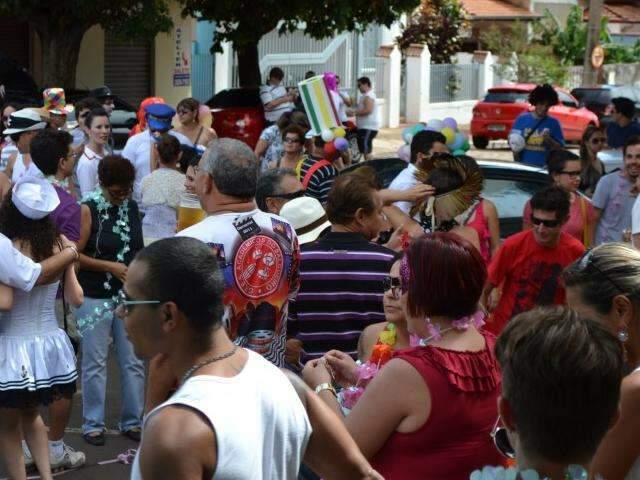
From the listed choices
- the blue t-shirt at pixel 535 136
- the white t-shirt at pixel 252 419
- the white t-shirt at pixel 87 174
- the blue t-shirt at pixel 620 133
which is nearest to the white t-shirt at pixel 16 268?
the white t-shirt at pixel 252 419

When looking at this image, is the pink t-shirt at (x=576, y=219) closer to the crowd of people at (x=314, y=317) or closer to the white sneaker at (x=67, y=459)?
the crowd of people at (x=314, y=317)

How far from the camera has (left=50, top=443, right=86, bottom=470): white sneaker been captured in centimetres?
699

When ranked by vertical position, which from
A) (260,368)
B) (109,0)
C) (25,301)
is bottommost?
(25,301)

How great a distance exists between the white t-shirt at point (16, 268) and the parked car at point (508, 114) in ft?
75.3

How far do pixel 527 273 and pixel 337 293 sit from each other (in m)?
1.76

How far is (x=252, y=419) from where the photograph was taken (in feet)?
9.79

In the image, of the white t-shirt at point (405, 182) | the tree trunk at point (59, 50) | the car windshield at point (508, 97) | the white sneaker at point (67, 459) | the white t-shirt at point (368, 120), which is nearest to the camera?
the white sneaker at point (67, 459)

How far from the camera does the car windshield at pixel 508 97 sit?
2861cm

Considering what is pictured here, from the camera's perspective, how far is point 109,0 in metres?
18.5

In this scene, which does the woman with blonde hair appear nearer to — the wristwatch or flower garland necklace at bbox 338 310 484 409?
flower garland necklace at bbox 338 310 484 409

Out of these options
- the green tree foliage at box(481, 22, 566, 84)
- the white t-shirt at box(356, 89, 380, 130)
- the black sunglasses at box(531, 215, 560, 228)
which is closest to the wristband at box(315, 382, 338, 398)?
the black sunglasses at box(531, 215, 560, 228)

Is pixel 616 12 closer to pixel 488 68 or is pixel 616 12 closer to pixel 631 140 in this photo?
pixel 488 68

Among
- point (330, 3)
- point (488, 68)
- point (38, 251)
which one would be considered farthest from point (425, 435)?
point (488, 68)

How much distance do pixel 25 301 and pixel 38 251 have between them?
267 mm
